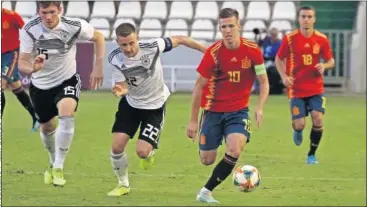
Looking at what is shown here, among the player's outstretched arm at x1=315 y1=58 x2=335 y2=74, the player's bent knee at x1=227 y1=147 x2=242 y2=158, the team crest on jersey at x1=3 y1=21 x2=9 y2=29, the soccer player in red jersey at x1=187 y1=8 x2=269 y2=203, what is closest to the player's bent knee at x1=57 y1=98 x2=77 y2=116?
the soccer player in red jersey at x1=187 y1=8 x2=269 y2=203

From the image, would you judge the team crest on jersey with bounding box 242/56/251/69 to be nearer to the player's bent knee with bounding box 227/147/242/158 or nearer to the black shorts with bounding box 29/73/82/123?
the player's bent knee with bounding box 227/147/242/158

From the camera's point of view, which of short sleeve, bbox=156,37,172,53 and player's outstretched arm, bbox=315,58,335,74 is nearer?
short sleeve, bbox=156,37,172,53

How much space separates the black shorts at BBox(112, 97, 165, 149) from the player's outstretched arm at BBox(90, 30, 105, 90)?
2.43ft

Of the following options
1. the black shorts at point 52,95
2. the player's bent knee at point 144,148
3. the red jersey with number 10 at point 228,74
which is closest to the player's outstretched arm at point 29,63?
the black shorts at point 52,95

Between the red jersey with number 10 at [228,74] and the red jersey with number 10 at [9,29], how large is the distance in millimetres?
5040

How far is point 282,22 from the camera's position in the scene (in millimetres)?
32500

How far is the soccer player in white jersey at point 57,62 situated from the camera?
1115 centimetres

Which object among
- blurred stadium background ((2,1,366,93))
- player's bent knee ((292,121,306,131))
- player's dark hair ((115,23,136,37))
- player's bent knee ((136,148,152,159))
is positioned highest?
player's dark hair ((115,23,136,37))

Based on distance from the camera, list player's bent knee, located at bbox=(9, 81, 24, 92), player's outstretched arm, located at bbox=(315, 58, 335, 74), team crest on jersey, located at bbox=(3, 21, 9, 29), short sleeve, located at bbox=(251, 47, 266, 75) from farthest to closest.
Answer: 1. player's bent knee, located at bbox=(9, 81, 24, 92)
2. team crest on jersey, located at bbox=(3, 21, 9, 29)
3. player's outstretched arm, located at bbox=(315, 58, 335, 74)
4. short sleeve, located at bbox=(251, 47, 266, 75)

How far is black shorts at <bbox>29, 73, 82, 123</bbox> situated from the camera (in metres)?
11.7

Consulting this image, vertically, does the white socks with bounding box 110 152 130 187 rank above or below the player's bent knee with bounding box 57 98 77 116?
below

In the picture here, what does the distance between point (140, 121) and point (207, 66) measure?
48.5 inches

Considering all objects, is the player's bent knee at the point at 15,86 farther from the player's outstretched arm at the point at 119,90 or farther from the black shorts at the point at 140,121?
the player's outstretched arm at the point at 119,90

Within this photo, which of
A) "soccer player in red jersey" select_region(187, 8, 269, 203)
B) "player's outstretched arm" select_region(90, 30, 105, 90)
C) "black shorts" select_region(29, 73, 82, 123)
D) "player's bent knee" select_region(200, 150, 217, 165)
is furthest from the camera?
"black shorts" select_region(29, 73, 82, 123)
